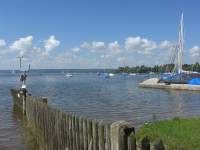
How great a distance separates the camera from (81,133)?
363 inches

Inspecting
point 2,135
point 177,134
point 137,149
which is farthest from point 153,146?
point 2,135

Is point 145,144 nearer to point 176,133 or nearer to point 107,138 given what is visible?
point 107,138

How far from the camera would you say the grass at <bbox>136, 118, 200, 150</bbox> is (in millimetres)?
14148

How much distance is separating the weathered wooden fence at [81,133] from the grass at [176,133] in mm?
2934

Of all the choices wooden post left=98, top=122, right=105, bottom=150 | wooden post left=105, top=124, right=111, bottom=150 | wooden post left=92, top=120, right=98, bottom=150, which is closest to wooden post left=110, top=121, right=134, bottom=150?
wooden post left=105, top=124, right=111, bottom=150

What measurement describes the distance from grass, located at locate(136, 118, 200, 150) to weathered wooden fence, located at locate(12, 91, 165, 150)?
2.93 meters

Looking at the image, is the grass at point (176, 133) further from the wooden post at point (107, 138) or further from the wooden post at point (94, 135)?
the wooden post at point (107, 138)

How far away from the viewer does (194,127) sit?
18078 millimetres

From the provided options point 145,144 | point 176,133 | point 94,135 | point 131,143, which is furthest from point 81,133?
point 176,133

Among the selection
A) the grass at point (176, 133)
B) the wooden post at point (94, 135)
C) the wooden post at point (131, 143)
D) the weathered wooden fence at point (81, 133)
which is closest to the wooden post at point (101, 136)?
the weathered wooden fence at point (81, 133)

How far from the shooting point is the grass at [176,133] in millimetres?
14148

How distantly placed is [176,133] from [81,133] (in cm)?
866

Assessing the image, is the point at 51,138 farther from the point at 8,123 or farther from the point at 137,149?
the point at 8,123

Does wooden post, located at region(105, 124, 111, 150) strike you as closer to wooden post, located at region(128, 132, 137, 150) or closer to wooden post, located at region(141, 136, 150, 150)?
wooden post, located at region(128, 132, 137, 150)
